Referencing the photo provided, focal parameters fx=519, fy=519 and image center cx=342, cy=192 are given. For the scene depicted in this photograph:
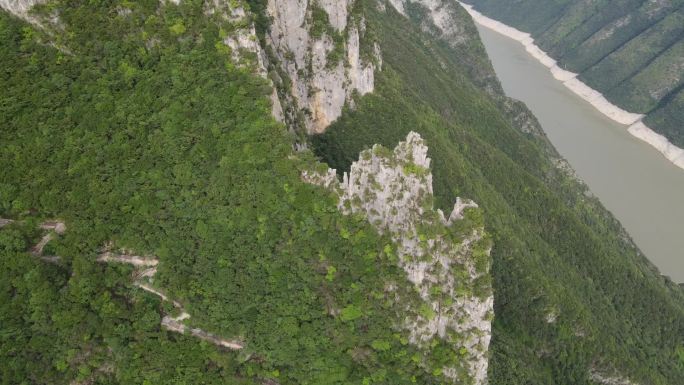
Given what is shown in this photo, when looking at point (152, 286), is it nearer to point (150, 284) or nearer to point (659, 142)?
point (150, 284)

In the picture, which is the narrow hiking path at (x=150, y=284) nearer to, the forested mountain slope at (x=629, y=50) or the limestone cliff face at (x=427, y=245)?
the limestone cliff face at (x=427, y=245)

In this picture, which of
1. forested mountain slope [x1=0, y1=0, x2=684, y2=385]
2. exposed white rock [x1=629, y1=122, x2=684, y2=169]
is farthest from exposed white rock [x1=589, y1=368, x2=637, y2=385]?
exposed white rock [x1=629, y1=122, x2=684, y2=169]

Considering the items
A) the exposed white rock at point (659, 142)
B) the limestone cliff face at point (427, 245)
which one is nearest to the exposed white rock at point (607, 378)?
the limestone cliff face at point (427, 245)

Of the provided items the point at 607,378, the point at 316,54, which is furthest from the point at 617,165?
the point at 316,54

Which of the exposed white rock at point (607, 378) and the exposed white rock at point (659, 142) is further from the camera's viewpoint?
the exposed white rock at point (659, 142)

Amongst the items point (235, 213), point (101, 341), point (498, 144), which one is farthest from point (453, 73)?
point (101, 341)

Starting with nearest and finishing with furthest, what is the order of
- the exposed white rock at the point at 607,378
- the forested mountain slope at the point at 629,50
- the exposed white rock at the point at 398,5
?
the exposed white rock at the point at 607,378, the exposed white rock at the point at 398,5, the forested mountain slope at the point at 629,50

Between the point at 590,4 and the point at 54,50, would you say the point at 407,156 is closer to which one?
the point at 54,50
